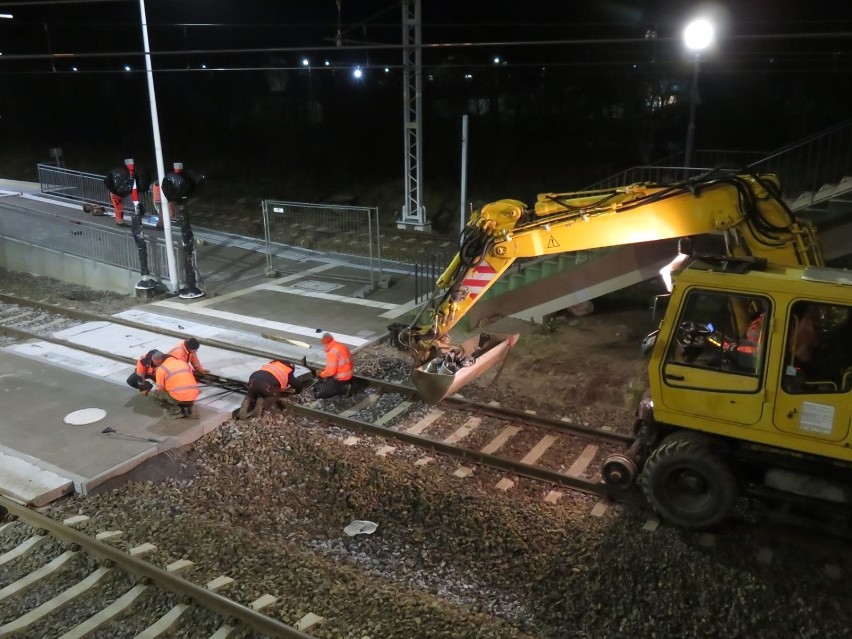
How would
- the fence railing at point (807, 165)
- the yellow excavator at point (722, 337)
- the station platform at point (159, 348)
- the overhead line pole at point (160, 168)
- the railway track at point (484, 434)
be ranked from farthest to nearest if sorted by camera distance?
1. the overhead line pole at point (160, 168)
2. the fence railing at point (807, 165)
3. the station platform at point (159, 348)
4. the railway track at point (484, 434)
5. the yellow excavator at point (722, 337)

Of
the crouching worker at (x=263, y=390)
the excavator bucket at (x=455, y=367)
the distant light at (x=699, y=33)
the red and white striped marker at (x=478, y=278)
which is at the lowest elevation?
the crouching worker at (x=263, y=390)

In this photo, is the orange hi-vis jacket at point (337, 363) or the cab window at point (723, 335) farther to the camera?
the orange hi-vis jacket at point (337, 363)

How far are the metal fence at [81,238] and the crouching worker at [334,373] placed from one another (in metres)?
8.25

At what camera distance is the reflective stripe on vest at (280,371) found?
32.2 ft

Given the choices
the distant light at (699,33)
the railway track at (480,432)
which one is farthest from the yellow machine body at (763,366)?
the distant light at (699,33)

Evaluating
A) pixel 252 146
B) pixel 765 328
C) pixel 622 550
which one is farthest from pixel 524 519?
pixel 252 146

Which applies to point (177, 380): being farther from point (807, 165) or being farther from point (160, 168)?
point (807, 165)

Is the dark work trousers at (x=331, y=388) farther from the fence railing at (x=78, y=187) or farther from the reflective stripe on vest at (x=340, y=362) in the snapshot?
the fence railing at (x=78, y=187)

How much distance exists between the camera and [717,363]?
20.3 ft

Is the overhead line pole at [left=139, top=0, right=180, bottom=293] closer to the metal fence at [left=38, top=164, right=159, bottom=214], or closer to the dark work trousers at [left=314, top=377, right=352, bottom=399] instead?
the dark work trousers at [left=314, top=377, right=352, bottom=399]

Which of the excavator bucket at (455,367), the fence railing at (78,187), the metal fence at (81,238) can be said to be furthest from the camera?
the fence railing at (78,187)

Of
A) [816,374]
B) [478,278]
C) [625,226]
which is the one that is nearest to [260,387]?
[478,278]

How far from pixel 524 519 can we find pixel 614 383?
4.01m

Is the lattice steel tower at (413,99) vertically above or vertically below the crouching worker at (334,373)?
above
